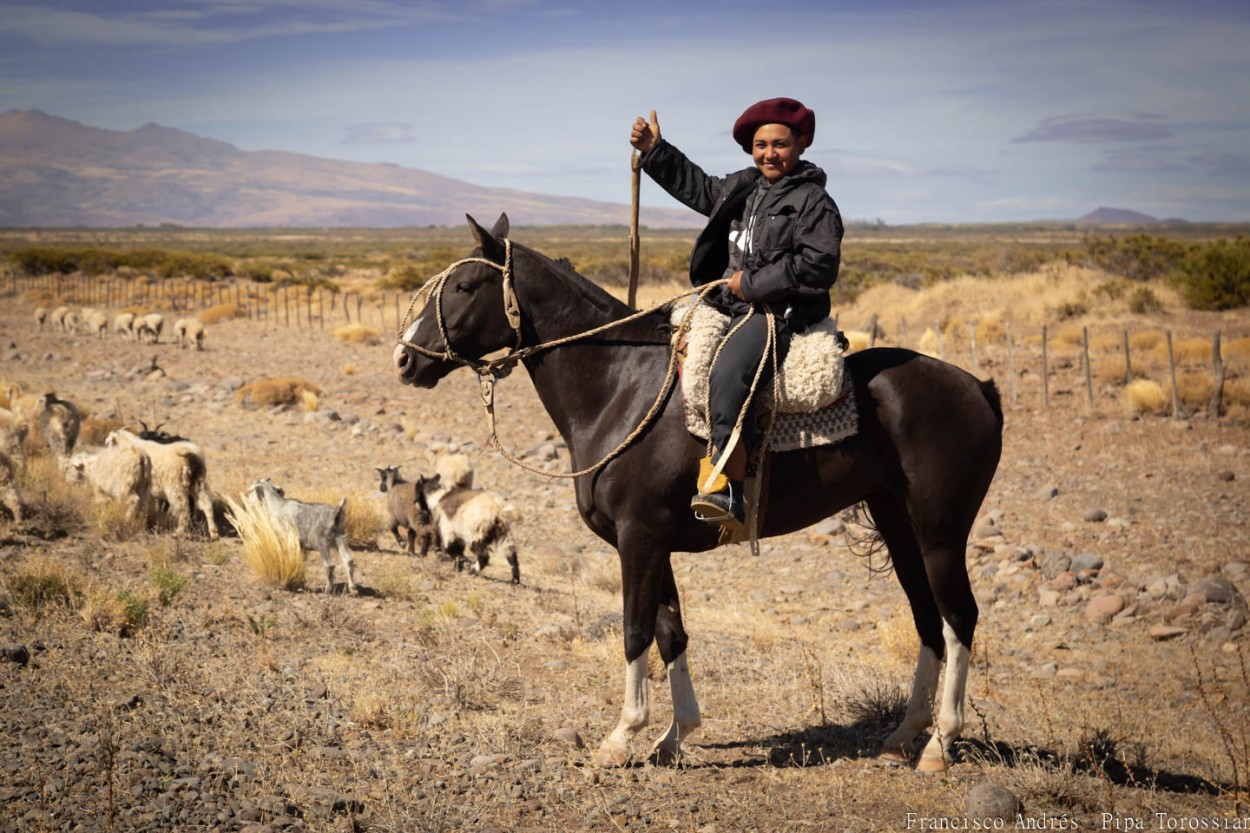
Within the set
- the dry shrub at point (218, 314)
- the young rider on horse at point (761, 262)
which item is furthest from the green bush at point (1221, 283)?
the dry shrub at point (218, 314)

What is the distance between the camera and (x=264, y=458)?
14977mm

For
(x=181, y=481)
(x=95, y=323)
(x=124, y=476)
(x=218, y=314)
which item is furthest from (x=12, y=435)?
(x=218, y=314)

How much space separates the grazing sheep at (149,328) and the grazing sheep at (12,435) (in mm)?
18725

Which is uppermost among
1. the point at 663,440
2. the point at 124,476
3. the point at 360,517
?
the point at 663,440

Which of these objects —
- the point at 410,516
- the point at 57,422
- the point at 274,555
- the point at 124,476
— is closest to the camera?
the point at 274,555

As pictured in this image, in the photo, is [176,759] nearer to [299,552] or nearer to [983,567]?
[299,552]

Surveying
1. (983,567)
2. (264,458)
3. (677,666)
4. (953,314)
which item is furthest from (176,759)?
(953,314)

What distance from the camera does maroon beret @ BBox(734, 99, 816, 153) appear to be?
16.6 feet

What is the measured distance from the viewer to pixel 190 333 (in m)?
27.8

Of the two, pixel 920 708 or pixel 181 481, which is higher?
pixel 181 481

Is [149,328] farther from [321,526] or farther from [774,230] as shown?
[774,230]

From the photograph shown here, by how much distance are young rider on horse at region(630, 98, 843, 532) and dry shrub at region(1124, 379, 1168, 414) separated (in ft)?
45.5

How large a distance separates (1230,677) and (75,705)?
866 cm

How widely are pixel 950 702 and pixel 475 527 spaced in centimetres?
568
